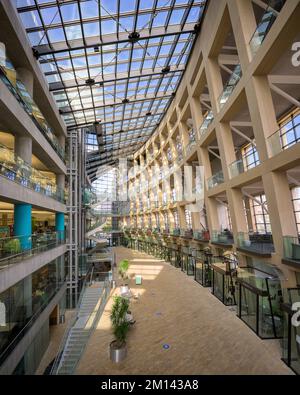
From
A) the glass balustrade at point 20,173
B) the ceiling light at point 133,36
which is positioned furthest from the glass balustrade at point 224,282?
the ceiling light at point 133,36

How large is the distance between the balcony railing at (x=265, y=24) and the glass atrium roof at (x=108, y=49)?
286 inches

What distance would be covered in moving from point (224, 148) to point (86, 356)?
13.4 metres

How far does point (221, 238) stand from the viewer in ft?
53.5

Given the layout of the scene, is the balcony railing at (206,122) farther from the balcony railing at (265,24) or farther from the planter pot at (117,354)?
the planter pot at (117,354)

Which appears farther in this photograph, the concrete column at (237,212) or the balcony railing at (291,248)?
the concrete column at (237,212)

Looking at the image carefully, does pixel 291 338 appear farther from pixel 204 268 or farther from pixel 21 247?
pixel 21 247

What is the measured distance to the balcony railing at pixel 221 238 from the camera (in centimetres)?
1546

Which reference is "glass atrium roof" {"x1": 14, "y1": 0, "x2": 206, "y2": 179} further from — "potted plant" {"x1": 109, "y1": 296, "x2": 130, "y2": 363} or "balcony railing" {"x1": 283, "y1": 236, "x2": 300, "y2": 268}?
"potted plant" {"x1": 109, "y1": 296, "x2": 130, "y2": 363}

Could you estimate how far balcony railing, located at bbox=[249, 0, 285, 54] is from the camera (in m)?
9.41

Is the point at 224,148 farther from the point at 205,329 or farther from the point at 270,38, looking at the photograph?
the point at 205,329

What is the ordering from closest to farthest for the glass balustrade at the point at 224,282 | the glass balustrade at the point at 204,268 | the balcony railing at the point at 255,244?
the balcony railing at the point at 255,244
the glass balustrade at the point at 224,282
the glass balustrade at the point at 204,268
